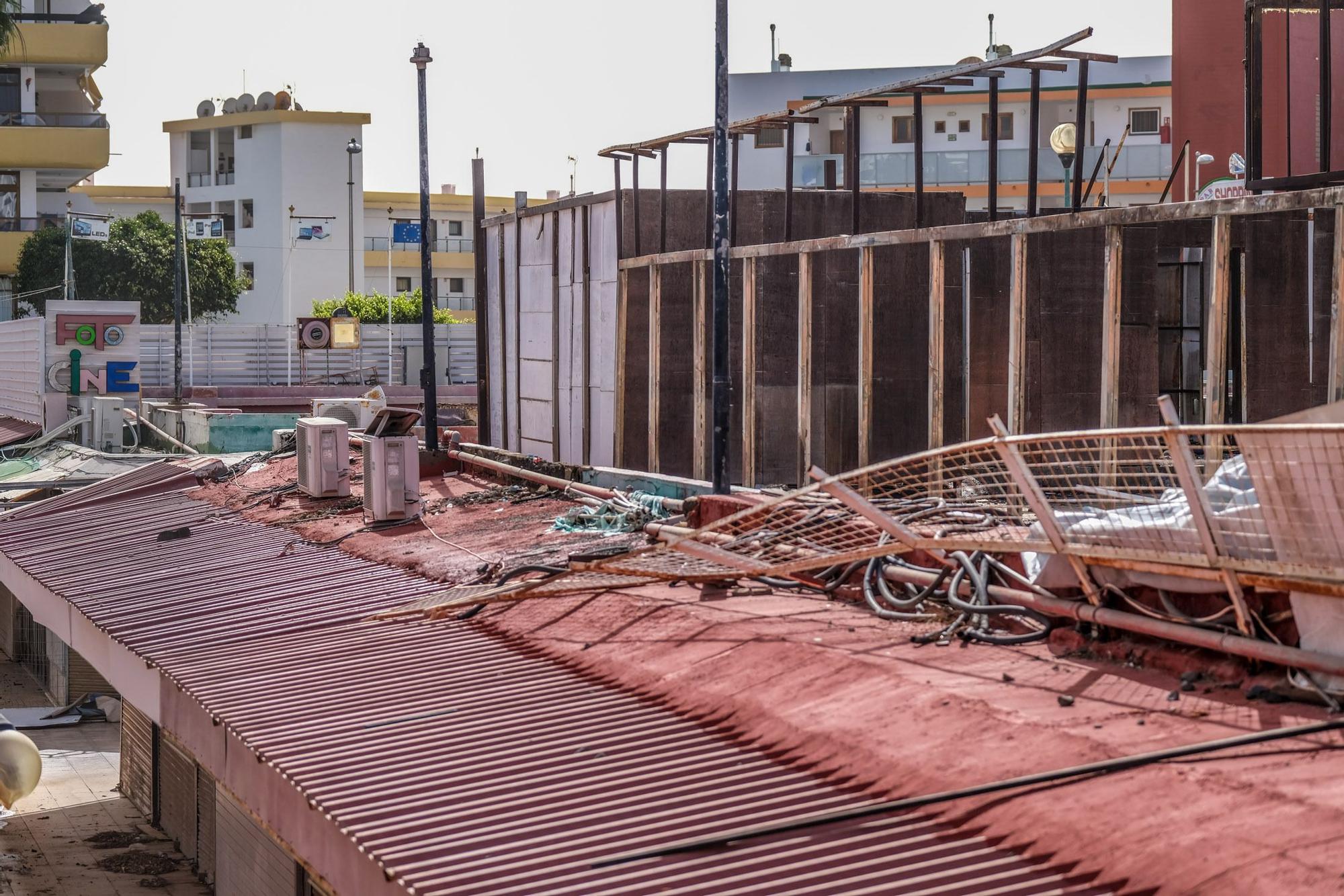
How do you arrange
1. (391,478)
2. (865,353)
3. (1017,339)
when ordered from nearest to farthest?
(1017,339) < (865,353) < (391,478)

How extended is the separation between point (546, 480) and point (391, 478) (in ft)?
7.13

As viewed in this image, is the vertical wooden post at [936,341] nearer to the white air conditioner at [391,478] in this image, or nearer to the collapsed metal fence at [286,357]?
the white air conditioner at [391,478]

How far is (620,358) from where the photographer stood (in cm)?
2316

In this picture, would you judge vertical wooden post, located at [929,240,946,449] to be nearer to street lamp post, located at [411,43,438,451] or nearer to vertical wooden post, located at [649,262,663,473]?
vertical wooden post, located at [649,262,663,473]

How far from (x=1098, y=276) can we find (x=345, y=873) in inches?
395

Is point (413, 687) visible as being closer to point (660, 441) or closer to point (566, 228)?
point (660, 441)

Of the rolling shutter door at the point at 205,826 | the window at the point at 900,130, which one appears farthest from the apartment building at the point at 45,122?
the rolling shutter door at the point at 205,826

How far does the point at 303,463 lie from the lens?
21234 millimetres

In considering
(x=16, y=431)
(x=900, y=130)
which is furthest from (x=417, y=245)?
(x=16, y=431)

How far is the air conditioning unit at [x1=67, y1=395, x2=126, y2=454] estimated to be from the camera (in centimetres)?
3800

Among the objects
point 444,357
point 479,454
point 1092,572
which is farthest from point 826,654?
point 444,357

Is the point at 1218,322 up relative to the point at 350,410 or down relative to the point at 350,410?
up

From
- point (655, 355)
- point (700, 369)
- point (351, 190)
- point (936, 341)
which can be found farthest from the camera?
point (351, 190)

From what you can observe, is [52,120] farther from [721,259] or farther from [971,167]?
[721,259]
